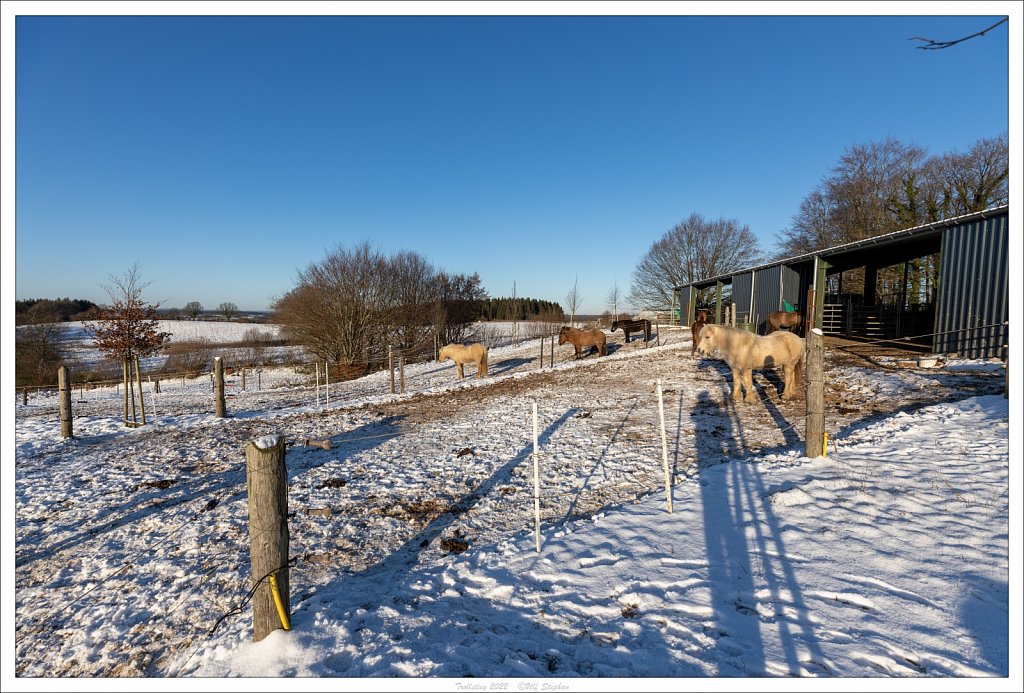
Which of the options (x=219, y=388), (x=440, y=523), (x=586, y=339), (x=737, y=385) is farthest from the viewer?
(x=586, y=339)

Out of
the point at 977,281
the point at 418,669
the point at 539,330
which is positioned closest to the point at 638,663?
the point at 418,669

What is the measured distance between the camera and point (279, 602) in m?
2.74

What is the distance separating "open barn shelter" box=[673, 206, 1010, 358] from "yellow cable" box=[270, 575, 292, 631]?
729cm

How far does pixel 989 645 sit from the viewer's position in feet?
8.15

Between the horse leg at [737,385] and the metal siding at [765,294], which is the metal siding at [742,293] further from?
the horse leg at [737,385]

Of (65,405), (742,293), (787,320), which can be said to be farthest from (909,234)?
(65,405)

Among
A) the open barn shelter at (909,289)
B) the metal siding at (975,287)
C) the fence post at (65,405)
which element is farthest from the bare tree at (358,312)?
the metal siding at (975,287)

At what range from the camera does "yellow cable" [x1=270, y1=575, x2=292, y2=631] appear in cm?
271

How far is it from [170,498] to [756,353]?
10992 mm

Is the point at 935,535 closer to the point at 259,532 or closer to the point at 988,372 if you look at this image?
the point at 259,532

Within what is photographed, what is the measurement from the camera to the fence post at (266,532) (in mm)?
2695

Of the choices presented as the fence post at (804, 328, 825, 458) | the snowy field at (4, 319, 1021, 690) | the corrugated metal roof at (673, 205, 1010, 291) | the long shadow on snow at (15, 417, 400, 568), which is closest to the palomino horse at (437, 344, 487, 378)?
the snowy field at (4, 319, 1021, 690)

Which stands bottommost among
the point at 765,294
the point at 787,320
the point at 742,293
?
the point at 787,320

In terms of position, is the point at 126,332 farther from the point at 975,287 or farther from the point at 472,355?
the point at 975,287
